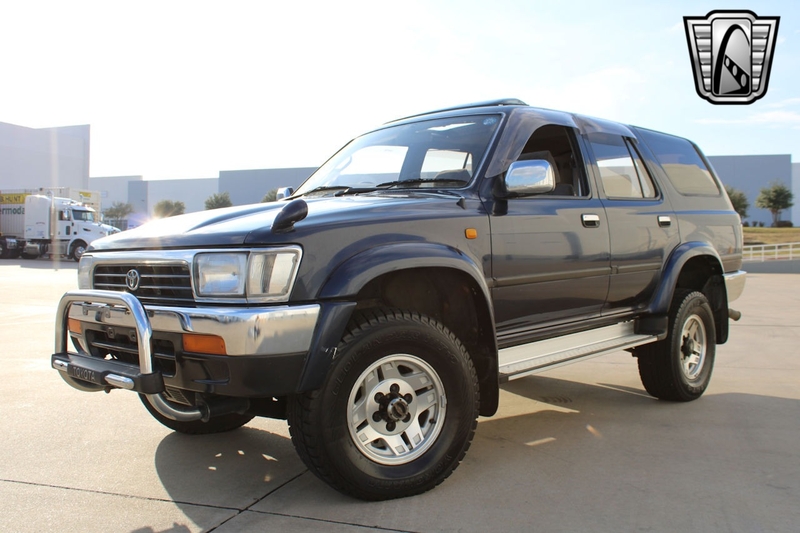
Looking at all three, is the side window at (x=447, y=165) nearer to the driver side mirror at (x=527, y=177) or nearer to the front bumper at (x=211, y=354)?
the driver side mirror at (x=527, y=177)

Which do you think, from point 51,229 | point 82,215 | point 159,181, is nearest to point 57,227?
point 51,229

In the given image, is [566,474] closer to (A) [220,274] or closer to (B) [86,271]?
(A) [220,274]

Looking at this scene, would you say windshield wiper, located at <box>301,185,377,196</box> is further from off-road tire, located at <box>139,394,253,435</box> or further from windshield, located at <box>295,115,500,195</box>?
off-road tire, located at <box>139,394,253,435</box>

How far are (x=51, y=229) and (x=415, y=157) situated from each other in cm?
3151

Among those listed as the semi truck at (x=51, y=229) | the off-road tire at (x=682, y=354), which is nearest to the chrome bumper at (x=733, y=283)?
the off-road tire at (x=682, y=354)

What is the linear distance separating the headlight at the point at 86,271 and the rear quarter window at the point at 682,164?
3993 mm

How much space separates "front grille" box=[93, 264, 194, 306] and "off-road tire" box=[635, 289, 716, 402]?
3.52 meters

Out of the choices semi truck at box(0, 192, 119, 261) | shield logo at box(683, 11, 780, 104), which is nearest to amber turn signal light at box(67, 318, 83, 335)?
shield logo at box(683, 11, 780, 104)

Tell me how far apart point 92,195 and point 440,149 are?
3710 cm

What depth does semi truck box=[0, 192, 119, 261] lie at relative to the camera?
102 feet

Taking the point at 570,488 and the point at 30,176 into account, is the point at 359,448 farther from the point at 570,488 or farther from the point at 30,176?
the point at 30,176

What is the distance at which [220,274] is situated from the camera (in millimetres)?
2801

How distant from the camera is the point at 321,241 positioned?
288cm

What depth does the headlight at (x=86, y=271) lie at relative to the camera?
3.48m
